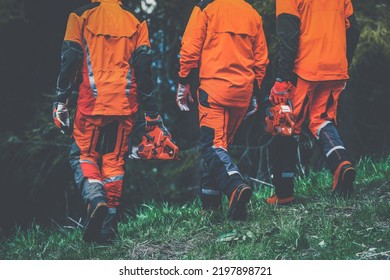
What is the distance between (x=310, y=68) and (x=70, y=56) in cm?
222

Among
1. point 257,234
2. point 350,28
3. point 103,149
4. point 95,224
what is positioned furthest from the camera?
point 350,28

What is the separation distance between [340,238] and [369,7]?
17.3 feet

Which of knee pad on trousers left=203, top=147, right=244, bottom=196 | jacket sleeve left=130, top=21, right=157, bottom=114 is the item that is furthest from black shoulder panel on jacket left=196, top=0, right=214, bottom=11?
knee pad on trousers left=203, top=147, right=244, bottom=196

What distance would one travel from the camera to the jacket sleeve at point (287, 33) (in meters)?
6.97

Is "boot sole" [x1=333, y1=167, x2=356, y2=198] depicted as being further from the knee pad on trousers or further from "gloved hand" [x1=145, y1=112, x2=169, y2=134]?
"gloved hand" [x1=145, y1=112, x2=169, y2=134]

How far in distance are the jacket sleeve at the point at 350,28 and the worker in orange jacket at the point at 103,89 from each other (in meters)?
2.01

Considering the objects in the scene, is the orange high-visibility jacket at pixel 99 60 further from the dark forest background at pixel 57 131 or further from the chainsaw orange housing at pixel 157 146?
the dark forest background at pixel 57 131

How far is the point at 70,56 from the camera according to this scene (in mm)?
6496

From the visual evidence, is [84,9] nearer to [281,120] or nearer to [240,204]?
[281,120]

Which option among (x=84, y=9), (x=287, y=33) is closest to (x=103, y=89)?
(x=84, y=9)

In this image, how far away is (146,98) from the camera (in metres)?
6.82

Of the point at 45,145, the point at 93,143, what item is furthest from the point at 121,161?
the point at 45,145

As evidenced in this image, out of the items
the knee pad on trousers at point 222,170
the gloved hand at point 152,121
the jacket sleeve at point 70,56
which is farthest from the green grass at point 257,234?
the jacket sleeve at point 70,56
